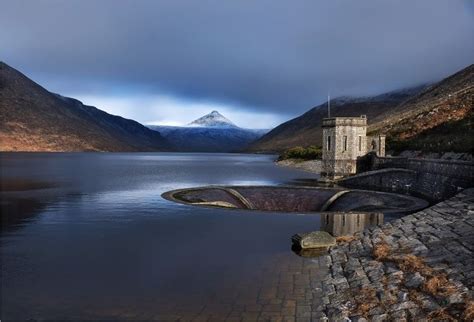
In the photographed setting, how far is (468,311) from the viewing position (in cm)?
1090

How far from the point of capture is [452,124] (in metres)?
62.0

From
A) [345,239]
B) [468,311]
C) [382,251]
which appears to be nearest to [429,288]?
[468,311]

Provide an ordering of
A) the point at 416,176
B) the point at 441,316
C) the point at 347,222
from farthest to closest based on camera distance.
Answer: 1. the point at 416,176
2. the point at 347,222
3. the point at 441,316

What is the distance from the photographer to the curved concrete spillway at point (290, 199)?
3519 centimetres

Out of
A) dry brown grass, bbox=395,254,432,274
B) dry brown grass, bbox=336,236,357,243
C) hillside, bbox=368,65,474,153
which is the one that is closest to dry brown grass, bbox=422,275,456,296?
dry brown grass, bbox=395,254,432,274

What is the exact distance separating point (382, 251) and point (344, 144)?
131ft

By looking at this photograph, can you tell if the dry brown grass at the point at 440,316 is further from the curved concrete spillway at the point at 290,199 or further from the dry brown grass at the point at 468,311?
the curved concrete spillway at the point at 290,199

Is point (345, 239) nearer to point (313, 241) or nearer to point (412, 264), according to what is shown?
point (313, 241)

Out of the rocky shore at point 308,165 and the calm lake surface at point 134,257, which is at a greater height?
the rocky shore at point 308,165

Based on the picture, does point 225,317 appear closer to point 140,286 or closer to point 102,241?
point 140,286

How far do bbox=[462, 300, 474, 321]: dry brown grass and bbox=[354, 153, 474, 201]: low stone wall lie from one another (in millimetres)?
20660

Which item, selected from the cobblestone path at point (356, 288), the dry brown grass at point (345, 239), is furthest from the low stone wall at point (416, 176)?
the cobblestone path at point (356, 288)

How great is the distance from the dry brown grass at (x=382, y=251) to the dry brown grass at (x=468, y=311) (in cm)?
575

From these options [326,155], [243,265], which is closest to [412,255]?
[243,265]
